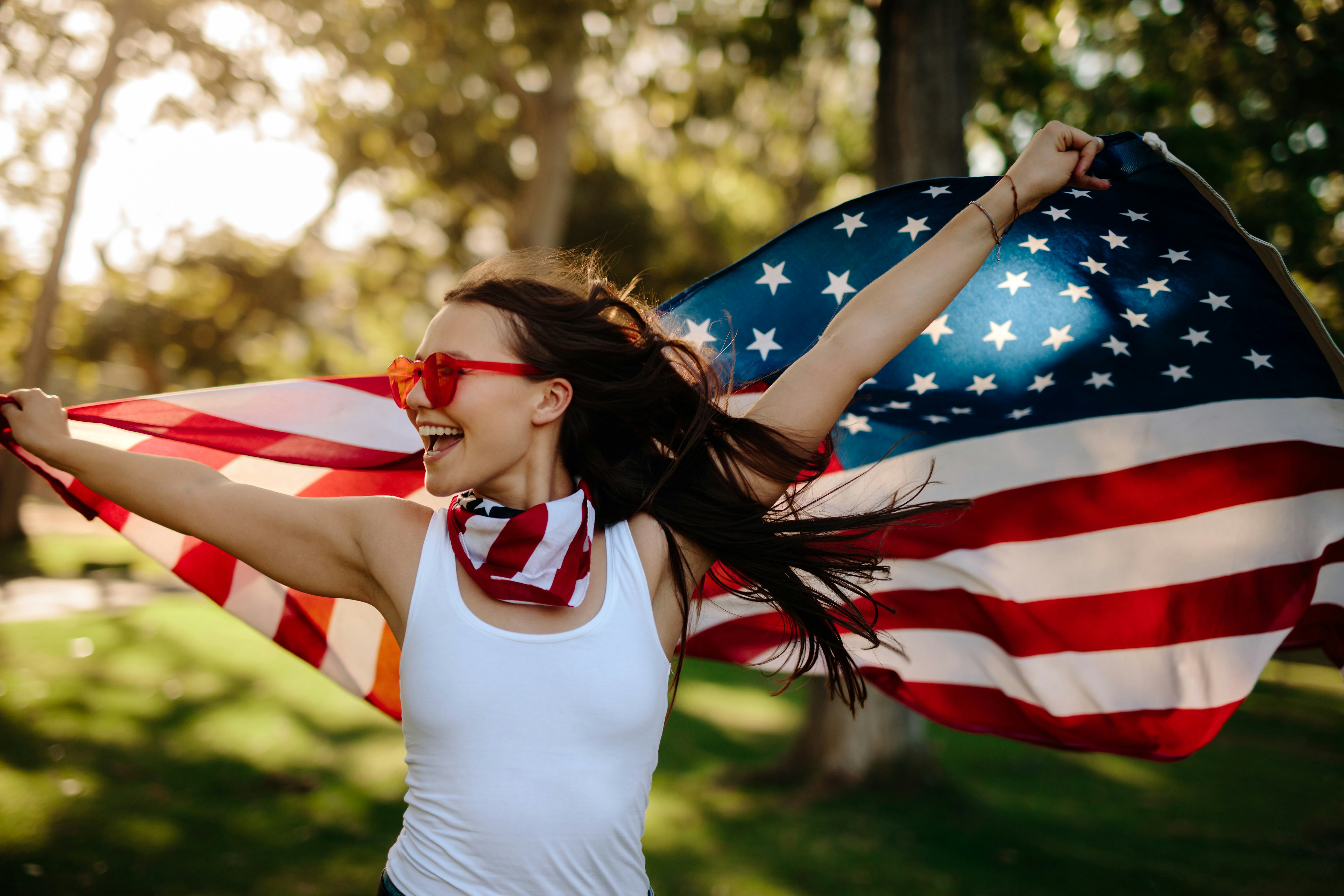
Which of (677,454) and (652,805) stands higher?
(677,454)

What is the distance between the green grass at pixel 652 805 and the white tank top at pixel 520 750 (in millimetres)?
3729

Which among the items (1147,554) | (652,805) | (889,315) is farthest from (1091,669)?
(652,805)

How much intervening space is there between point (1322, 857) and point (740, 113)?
14177mm

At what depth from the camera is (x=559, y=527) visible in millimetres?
1938

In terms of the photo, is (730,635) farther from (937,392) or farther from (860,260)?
(860,260)

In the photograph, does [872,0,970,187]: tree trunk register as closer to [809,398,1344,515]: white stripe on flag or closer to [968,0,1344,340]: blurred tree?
[968,0,1344,340]: blurred tree

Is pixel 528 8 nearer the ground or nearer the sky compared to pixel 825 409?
nearer the sky

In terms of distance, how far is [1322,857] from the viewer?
6477 millimetres

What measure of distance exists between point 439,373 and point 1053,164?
159cm

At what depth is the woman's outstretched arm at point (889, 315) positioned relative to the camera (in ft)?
6.90

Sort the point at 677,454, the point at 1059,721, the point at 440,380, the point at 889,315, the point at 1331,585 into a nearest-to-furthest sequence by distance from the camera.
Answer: the point at 440,380 → the point at 889,315 → the point at 677,454 → the point at 1331,585 → the point at 1059,721

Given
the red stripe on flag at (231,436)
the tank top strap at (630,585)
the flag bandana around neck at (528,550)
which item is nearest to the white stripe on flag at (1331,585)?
the tank top strap at (630,585)

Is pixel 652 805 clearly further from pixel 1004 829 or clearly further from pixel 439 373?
pixel 439 373

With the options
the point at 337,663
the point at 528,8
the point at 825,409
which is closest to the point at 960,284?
the point at 825,409
